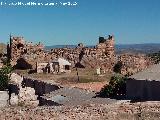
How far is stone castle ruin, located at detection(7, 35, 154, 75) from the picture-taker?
45.3 m

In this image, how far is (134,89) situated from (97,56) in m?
22.9

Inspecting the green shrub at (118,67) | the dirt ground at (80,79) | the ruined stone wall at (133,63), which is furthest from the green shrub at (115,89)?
the green shrub at (118,67)

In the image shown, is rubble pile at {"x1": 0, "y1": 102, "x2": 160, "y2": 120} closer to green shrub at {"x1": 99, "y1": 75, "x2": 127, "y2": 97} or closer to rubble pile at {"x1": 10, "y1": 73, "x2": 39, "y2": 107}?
green shrub at {"x1": 99, "y1": 75, "x2": 127, "y2": 97}

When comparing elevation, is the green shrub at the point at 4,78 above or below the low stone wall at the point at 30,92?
above

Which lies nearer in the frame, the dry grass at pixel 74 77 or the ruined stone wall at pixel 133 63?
the dry grass at pixel 74 77

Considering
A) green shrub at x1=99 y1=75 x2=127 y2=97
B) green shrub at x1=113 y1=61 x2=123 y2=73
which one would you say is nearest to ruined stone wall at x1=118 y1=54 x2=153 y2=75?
green shrub at x1=113 y1=61 x2=123 y2=73

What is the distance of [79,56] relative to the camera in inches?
1849

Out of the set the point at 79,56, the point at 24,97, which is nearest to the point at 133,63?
the point at 79,56

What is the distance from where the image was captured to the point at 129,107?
16.4 meters

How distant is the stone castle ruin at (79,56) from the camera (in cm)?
4528

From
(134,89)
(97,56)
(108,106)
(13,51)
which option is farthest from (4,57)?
(108,106)

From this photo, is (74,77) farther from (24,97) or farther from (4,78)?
(24,97)

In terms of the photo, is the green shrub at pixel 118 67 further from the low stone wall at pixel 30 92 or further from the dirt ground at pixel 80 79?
the low stone wall at pixel 30 92

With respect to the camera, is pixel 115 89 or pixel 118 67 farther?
pixel 118 67
